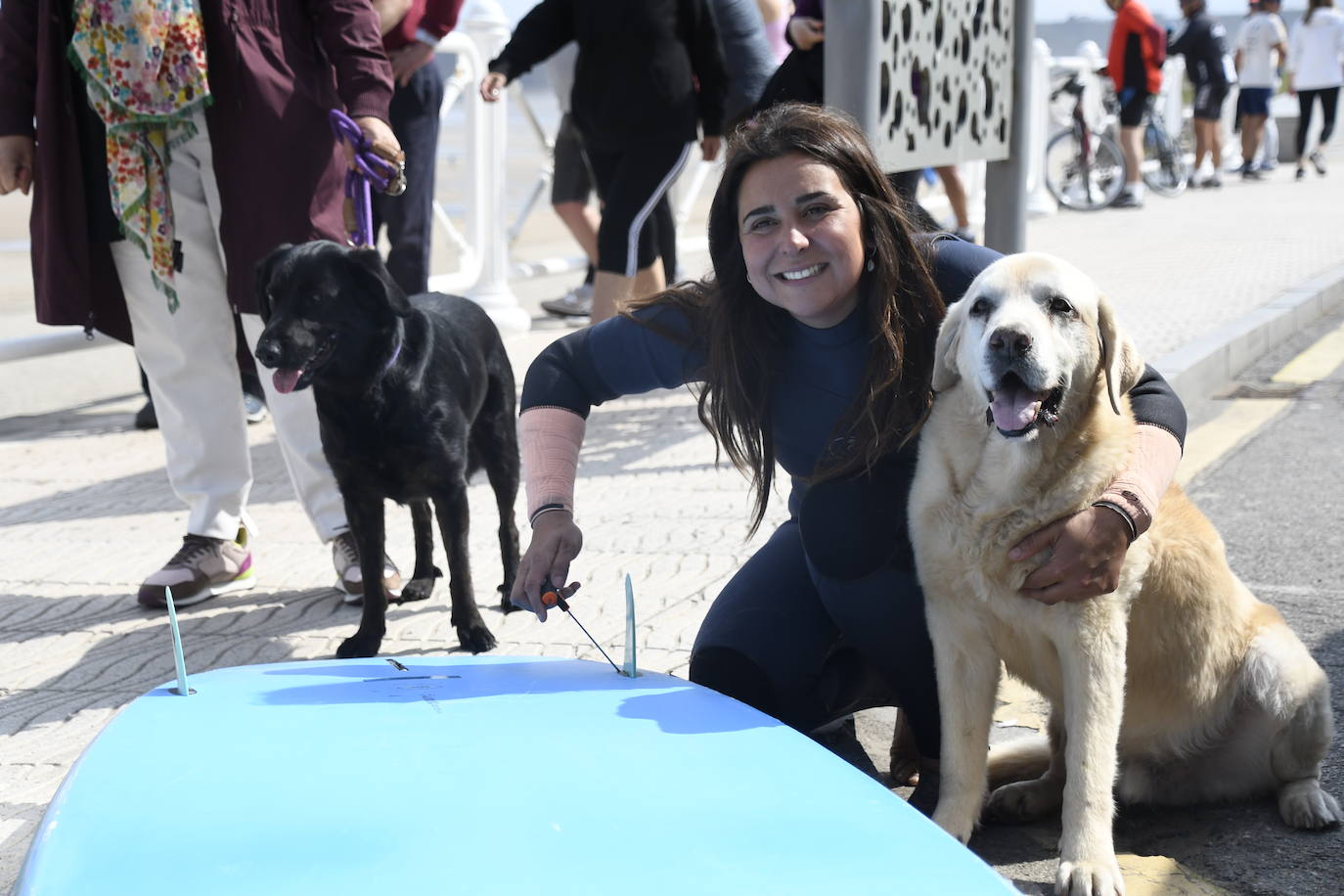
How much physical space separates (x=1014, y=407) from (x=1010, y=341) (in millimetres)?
123

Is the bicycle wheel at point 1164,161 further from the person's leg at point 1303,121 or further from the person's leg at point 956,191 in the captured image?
the person's leg at point 956,191

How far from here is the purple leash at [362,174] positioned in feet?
13.1

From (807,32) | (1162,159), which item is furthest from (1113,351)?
(1162,159)

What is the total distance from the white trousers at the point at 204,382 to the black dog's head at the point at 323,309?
0.43 m

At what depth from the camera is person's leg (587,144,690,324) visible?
6.00m

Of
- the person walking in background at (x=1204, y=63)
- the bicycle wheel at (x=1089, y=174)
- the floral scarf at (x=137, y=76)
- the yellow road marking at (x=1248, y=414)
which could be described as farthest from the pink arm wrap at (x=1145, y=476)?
the person walking in background at (x=1204, y=63)

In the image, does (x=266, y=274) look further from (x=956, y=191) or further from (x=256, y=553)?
(x=956, y=191)

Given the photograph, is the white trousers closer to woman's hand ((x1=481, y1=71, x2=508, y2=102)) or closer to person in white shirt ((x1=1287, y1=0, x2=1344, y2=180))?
woman's hand ((x1=481, y1=71, x2=508, y2=102))

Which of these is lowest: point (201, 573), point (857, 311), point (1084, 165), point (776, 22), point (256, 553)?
point (256, 553)

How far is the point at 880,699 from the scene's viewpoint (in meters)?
3.18

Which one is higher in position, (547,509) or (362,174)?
(362,174)

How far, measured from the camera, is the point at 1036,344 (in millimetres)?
2352

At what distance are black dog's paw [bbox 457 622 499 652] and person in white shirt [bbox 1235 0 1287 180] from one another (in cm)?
1859

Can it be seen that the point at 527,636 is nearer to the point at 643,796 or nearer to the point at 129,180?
the point at 129,180
